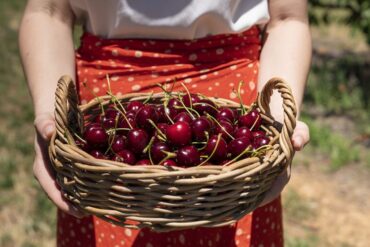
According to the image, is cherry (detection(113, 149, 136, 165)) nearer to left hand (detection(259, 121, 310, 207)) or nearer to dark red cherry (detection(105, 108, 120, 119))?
dark red cherry (detection(105, 108, 120, 119))

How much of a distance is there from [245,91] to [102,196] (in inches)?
24.7

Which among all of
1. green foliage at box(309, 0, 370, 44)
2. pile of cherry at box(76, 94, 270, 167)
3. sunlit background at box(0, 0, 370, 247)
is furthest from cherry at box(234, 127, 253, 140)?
green foliage at box(309, 0, 370, 44)

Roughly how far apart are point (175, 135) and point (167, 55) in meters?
0.41

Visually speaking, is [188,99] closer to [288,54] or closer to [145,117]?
[145,117]

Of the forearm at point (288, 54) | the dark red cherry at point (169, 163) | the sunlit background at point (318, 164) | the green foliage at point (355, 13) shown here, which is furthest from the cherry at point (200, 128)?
the green foliage at point (355, 13)

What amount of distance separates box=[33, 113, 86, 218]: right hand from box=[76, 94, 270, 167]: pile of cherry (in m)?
0.10

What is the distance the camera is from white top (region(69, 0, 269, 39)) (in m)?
1.80

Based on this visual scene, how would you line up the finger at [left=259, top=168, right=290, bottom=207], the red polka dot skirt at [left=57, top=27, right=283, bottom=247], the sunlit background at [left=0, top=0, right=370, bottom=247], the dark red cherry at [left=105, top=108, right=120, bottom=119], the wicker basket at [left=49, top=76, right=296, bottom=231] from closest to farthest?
the wicker basket at [left=49, top=76, right=296, bottom=231], the finger at [left=259, top=168, right=290, bottom=207], the dark red cherry at [left=105, top=108, right=120, bottom=119], the red polka dot skirt at [left=57, top=27, right=283, bottom=247], the sunlit background at [left=0, top=0, right=370, bottom=247]

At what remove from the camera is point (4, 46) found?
20.4 feet

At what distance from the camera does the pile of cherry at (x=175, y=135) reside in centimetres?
150

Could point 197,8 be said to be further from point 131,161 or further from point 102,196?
point 102,196

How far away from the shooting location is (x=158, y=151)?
1.52 metres

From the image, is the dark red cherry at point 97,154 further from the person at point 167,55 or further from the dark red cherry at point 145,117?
the person at point 167,55

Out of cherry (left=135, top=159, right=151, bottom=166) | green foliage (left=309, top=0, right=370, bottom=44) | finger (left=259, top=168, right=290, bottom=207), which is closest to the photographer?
cherry (left=135, top=159, right=151, bottom=166)
